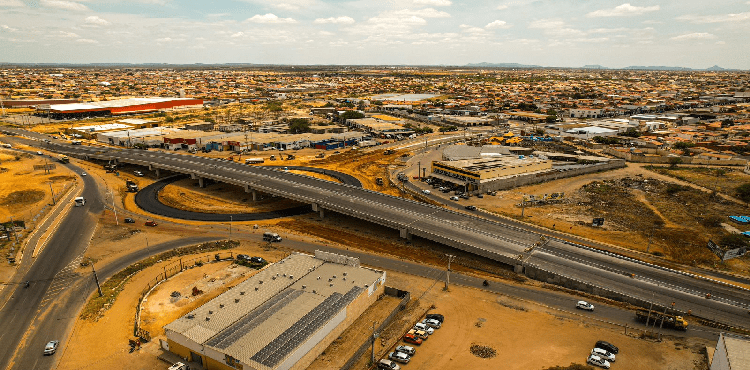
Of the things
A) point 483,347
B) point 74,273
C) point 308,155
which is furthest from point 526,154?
point 74,273

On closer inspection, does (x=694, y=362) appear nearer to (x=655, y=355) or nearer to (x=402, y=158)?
(x=655, y=355)

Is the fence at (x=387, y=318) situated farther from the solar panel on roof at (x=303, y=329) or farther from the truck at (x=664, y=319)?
the truck at (x=664, y=319)

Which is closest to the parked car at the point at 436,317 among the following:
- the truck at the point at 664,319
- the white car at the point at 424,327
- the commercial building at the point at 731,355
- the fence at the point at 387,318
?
the white car at the point at 424,327

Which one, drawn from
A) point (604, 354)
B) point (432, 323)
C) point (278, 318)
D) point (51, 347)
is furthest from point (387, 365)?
point (51, 347)

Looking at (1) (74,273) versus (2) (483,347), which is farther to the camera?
(1) (74,273)

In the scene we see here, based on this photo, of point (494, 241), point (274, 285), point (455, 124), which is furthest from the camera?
point (455, 124)

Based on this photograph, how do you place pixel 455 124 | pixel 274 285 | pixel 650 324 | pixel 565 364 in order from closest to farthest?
pixel 565 364
pixel 650 324
pixel 274 285
pixel 455 124

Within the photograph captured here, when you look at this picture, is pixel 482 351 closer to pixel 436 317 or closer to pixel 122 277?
pixel 436 317

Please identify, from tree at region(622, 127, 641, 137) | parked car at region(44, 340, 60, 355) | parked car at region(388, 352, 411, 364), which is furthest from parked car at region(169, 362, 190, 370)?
tree at region(622, 127, 641, 137)
